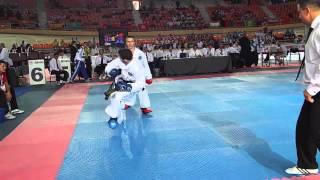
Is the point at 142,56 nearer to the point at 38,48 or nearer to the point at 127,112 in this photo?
the point at 127,112

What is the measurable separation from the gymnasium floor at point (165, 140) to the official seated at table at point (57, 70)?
3.54m

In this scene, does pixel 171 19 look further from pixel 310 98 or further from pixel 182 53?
pixel 310 98

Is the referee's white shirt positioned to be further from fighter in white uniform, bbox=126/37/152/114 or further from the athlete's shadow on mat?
fighter in white uniform, bbox=126/37/152/114

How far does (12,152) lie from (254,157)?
3.14 metres

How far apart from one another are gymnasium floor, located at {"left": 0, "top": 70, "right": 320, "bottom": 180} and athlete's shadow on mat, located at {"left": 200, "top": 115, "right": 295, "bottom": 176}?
10mm

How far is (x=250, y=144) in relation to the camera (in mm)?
4625

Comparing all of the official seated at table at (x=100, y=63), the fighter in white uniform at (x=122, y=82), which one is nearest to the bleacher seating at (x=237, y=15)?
the official seated at table at (x=100, y=63)

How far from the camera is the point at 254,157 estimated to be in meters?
4.12

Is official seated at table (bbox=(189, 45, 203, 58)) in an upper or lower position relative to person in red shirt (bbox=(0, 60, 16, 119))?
upper

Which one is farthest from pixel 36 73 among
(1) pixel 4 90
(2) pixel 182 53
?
(2) pixel 182 53

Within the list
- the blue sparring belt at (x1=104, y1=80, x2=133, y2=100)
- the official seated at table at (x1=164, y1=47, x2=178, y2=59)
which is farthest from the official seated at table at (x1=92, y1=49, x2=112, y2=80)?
the blue sparring belt at (x1=104, y1=80, x2=133, y2=100)

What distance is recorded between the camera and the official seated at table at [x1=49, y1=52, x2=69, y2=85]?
11.9 metres

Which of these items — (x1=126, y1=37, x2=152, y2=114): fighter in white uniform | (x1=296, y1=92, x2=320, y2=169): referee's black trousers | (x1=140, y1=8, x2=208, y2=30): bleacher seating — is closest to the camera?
(x1=296, y1=92, x2=320, y2=169): referee's black trousers

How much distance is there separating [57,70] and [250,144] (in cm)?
880
